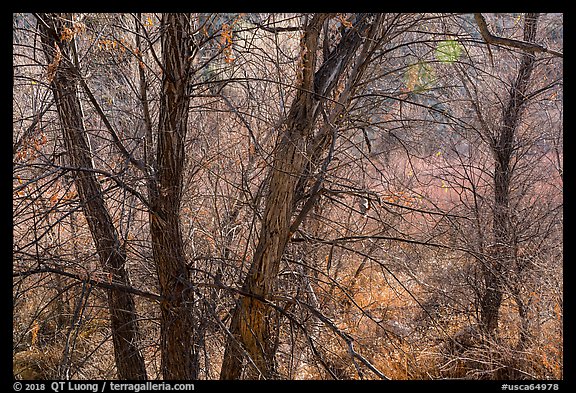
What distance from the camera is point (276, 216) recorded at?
16.0 ft

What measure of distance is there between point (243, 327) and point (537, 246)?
4.64 m

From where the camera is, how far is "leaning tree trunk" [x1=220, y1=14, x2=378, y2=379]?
4.75m

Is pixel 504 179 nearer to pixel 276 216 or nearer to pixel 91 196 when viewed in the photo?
pixel 276 216

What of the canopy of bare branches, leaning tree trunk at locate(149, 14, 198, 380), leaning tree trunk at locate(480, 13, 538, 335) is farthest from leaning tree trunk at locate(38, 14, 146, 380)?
leaning tree trunk at locate(480, 13, 538, 335)

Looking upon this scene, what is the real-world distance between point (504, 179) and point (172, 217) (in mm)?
5493

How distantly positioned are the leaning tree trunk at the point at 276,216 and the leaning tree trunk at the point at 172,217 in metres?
0.42

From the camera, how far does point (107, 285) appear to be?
15.1 ft

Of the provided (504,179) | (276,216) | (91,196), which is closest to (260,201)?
(276,216)

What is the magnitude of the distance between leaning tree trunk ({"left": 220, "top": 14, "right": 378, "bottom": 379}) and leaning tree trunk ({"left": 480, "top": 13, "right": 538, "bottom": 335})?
3709 millimetres

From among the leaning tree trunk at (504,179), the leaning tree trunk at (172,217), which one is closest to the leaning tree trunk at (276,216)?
the leaning tree trunk at (172,217)

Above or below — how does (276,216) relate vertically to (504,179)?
below

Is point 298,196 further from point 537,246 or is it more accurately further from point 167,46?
point 537,246

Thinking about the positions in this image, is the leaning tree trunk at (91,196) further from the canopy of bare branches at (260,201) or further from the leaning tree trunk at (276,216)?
the leaning tree trunk at (276,216)
